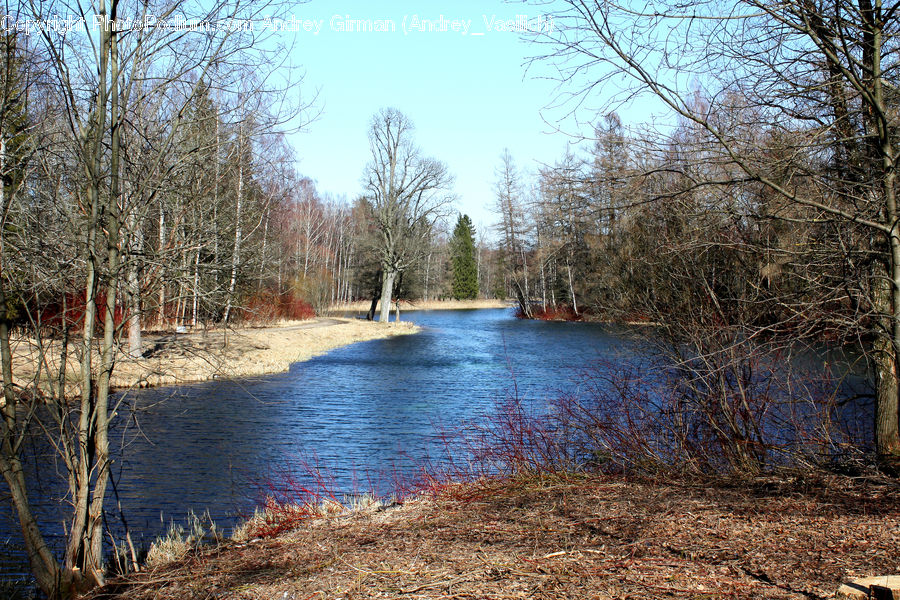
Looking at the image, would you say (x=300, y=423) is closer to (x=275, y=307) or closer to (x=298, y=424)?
(x=298, y=424)

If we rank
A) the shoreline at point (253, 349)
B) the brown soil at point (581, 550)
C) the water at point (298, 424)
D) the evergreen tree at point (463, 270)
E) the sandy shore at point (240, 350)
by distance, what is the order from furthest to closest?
the evergreen tree at point (463, 270)
the shoreline at point (253, 349)
the sandy shore at point (240, 350)
the water at point (298, 424)
the brown soil at point (581, 550)

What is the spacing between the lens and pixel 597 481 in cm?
623

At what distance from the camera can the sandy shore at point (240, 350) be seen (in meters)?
16.0

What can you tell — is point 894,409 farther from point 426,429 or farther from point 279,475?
point 426,429

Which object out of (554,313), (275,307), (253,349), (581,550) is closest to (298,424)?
(253,349)

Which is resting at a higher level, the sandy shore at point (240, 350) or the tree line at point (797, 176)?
the tree line at point (797, 176)

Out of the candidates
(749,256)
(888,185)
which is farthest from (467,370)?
(888,185)

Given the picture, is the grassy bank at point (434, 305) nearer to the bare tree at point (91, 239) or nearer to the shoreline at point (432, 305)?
the shoreline at point (432, 305)

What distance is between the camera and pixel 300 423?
47.1ft

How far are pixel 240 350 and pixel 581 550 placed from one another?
787 inches

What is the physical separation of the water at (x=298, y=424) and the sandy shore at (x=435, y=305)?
3719 cm

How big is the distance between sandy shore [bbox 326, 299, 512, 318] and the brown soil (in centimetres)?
5518

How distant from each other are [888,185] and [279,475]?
28.4ft

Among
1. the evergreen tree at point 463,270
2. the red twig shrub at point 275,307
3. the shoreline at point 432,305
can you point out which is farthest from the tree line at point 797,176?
the evergreen tree at point 463,270
